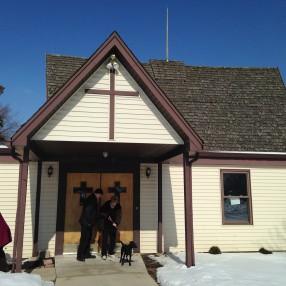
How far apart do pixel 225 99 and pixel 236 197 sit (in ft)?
15.2

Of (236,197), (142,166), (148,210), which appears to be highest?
(142,166)

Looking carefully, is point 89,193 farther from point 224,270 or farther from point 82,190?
point 224,270

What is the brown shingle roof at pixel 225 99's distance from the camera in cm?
1218

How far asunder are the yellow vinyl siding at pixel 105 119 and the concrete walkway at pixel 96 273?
312 centimetres

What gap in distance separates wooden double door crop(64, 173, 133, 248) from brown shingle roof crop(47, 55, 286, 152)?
3337mm

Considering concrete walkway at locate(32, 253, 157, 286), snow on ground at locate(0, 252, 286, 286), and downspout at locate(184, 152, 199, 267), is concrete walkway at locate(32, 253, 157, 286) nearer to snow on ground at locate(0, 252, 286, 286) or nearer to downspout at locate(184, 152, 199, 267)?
snow on ground at locate(0, 252, 286, 286)

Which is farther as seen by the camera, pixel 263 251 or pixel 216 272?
pixel 263 251

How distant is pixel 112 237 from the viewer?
9.47 meters

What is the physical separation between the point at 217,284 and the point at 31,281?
3.66 m

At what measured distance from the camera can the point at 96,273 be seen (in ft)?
25.8

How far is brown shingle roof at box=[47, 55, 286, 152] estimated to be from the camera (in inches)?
480

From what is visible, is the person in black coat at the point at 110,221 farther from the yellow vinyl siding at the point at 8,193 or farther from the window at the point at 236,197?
the window at the point at 236,197

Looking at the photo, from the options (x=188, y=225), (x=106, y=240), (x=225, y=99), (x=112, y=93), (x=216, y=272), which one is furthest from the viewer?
(x=225, y=99)

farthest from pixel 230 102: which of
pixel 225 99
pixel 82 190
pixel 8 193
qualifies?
pixel 8 193
